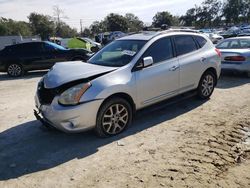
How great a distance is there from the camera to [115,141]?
522 centimetres

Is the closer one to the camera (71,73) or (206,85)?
(71,73)

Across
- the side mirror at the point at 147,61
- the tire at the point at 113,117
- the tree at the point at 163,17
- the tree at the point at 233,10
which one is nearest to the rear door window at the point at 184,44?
the side mirror at the point at 147,61

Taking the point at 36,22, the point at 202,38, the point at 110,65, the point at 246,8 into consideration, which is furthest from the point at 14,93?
the point at 246,8

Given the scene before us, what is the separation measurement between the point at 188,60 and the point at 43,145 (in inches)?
139

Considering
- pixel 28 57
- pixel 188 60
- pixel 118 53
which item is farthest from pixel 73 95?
pixel 28 57

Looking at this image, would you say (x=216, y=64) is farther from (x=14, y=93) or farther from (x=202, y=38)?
(x=14, y=93)

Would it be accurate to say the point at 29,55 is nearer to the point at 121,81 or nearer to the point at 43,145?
the point at 43,145

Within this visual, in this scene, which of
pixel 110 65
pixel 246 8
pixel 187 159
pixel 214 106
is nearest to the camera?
pixel 187 159

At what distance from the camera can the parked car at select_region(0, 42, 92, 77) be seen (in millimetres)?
13688

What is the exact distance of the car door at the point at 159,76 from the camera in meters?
5.71

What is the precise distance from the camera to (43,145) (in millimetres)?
5219

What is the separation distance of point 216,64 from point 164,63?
78.8 inches

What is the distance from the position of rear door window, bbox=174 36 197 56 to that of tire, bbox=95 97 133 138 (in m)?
1.92

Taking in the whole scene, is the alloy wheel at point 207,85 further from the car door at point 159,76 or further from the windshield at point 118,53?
the windshield at point 118,53
